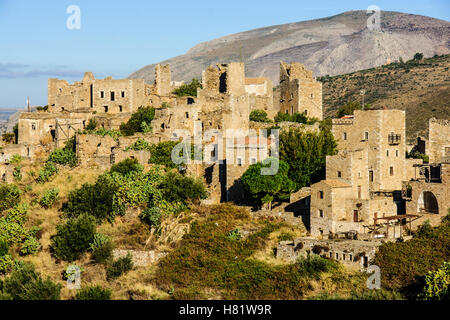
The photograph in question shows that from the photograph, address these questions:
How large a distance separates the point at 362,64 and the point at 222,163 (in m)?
93.6

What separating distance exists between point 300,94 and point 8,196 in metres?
21.7

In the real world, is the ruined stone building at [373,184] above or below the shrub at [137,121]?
below

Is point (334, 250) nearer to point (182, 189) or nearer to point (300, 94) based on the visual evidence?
point (182, 189)

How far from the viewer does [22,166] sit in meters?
40.5

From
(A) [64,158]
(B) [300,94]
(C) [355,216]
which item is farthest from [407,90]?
(C) [355,216]

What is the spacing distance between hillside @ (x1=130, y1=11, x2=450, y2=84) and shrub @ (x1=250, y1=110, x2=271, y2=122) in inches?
3061

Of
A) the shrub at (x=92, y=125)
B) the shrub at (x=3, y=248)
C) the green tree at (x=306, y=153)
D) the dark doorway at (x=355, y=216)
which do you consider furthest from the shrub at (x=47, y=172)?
the dark doorway at (x=355, y=216)

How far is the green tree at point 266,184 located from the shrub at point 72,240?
8.13 m

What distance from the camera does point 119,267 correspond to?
29.3 metres

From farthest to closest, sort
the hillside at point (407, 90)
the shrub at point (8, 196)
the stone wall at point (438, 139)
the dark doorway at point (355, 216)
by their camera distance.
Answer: the hillside at point (407, 90) < the stone wall at point (438, 139) < the shrub at point (8, 196) < the dark doorway at point (355, 216)

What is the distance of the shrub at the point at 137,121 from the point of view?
140ft

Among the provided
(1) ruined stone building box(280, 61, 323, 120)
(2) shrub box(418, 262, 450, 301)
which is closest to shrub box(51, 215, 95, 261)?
(2) shrub box(418, 262, 450, 301)

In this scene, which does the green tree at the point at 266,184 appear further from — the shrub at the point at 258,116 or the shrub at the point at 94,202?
the shrub at the point at 258,116
